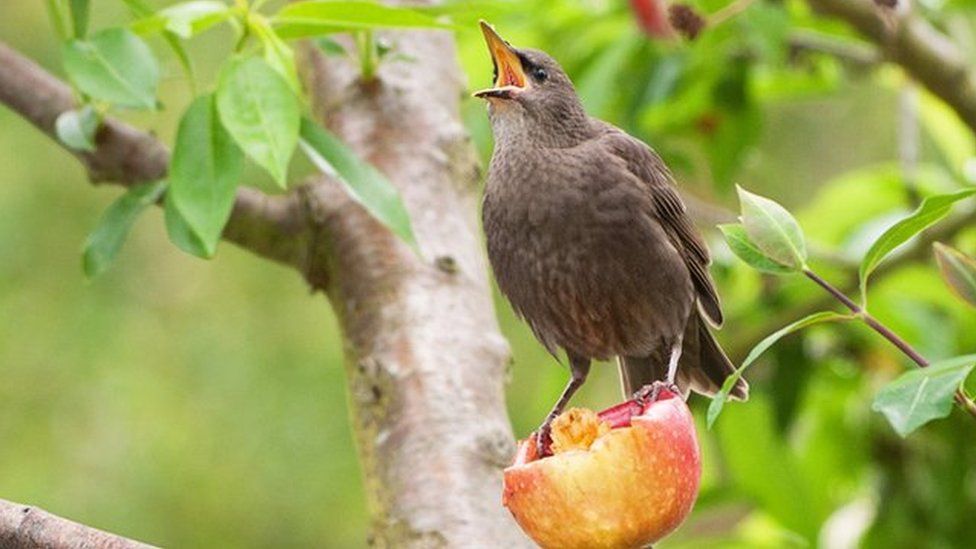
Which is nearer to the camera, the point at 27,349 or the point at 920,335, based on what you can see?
the point at 920,335

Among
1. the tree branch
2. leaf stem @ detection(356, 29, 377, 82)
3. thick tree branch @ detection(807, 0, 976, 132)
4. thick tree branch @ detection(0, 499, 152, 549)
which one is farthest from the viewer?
the tree branch

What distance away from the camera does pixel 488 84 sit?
4461 mm

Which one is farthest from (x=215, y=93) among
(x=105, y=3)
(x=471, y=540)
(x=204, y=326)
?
(x=204, y=326)

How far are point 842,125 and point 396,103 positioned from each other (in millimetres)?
6323

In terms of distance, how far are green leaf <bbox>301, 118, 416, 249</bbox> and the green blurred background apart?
0.49 metres

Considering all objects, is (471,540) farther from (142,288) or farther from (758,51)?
(142,288)

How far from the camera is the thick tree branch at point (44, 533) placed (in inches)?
84.7

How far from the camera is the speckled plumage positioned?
3.02 m

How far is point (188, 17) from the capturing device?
2814mm

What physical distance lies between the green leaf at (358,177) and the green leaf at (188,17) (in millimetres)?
260

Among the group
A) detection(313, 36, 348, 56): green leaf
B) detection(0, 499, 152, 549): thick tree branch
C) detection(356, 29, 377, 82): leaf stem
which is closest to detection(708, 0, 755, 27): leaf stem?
detection(356, 29, 377, 82): leaf stem

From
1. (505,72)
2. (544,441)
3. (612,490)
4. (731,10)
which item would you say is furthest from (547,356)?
(612,490)

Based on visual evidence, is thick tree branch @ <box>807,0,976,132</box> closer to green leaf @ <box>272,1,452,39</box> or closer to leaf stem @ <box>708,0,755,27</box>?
leaf stem @ <box>708,0,755,27</box>

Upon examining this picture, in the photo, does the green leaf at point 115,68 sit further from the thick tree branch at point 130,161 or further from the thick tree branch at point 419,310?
the thick tree branch at point 419,310
